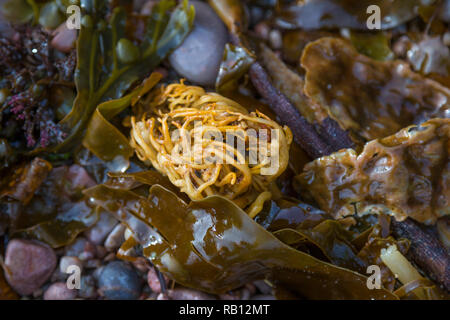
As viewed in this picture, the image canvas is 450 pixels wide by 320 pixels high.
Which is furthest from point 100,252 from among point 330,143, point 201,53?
point 330,143

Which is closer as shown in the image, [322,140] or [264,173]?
[264,173]

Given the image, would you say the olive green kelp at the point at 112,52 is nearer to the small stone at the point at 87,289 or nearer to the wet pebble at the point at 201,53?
the wet pebble at the point at 201,53

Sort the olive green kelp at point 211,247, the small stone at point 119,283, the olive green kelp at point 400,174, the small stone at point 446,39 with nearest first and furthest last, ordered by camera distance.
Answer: the olive green kelp at point 211,247
the olive green kelp at point 400,174
the small stone at point 119,283
the small stone at point 446,39

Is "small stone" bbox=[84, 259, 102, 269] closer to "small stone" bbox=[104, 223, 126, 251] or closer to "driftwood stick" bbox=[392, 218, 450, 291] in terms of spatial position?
"small stone" bbox=[104, 223, 126, 251]

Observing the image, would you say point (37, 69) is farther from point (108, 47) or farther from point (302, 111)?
point (302, 111)

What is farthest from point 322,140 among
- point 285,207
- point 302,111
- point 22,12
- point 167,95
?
point 22,12

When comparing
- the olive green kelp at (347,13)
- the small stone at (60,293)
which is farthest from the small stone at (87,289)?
the olive green kelp at (347,13)
